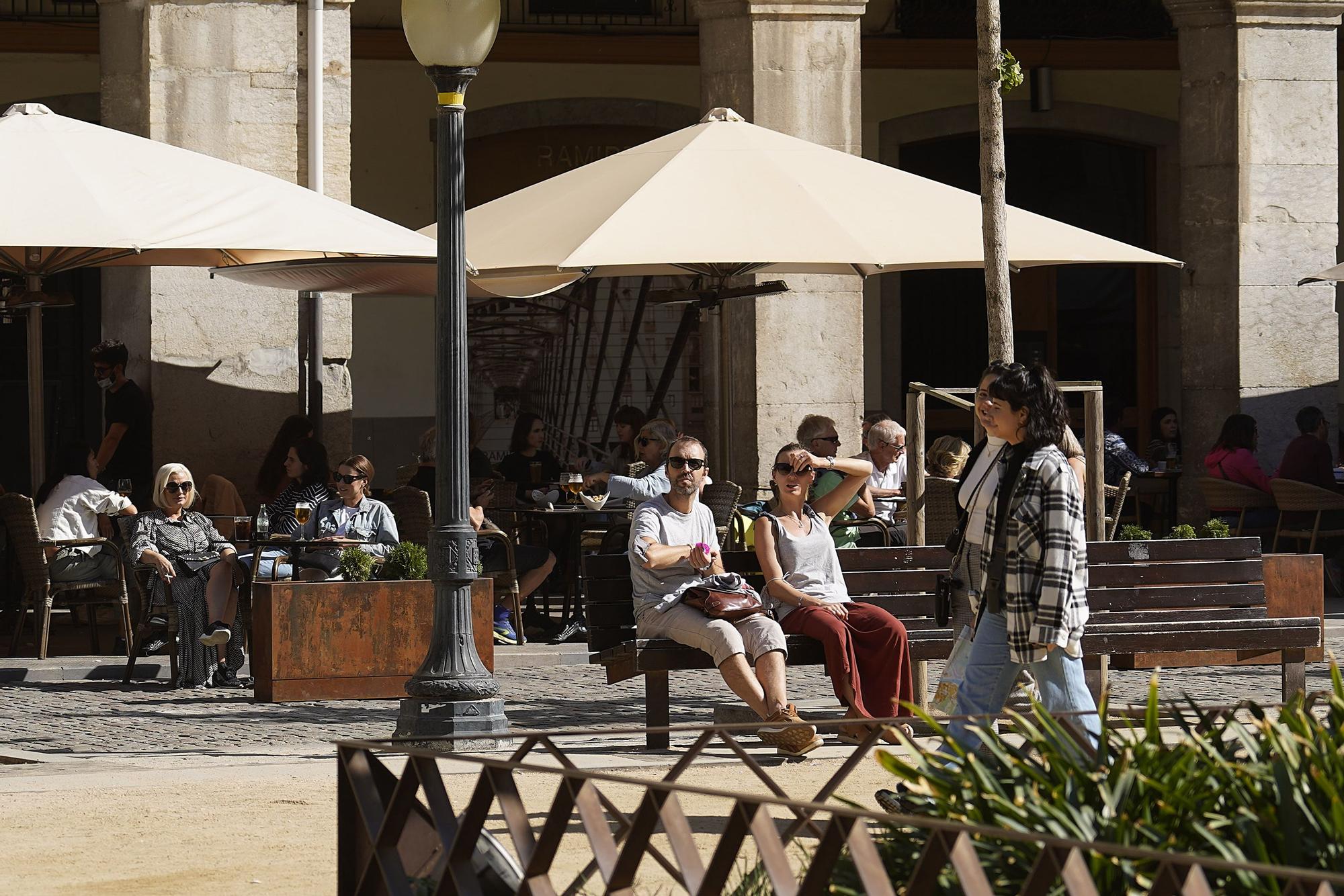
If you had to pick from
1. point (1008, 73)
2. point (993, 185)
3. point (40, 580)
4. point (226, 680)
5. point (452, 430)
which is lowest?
point (226, 680)

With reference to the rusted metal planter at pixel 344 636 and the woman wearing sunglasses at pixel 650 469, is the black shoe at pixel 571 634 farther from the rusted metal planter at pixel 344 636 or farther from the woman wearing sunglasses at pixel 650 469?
the rusted metal planter at pixel 344 636

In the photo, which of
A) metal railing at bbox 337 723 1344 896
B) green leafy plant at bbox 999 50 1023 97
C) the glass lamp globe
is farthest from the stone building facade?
metal railing at bbox 337 723 1344 896

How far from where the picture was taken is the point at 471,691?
27.0 ft

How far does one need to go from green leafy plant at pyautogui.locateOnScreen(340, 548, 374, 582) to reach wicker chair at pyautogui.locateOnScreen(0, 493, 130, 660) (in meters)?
1.65

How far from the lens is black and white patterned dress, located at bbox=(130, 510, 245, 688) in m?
10.3

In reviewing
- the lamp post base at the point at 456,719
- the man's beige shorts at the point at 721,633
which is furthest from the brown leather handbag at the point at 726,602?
the lamp post base at the point at 456,719

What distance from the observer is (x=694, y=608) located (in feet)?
26.7

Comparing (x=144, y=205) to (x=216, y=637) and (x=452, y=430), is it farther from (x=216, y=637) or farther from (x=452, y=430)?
(x=452, y=430)

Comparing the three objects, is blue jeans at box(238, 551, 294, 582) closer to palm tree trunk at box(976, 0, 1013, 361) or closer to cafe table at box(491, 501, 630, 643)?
cafe table at box(491, 501, 630, 643)

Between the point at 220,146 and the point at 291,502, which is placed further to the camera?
the point at 220,146

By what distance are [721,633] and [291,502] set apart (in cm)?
403

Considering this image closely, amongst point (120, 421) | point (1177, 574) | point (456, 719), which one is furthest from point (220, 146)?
point (1177, 574)

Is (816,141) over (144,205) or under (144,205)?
over

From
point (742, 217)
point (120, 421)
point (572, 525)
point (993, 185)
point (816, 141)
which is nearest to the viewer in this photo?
point (993, 185)
